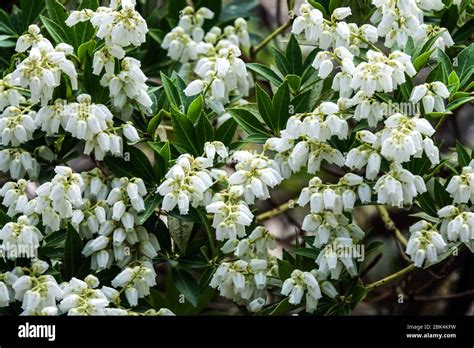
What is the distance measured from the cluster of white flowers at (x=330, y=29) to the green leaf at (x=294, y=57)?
0.28 meters

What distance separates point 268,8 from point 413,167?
3008 mm

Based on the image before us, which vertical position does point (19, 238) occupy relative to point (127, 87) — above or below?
below

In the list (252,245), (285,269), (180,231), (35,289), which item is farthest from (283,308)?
(35,289)

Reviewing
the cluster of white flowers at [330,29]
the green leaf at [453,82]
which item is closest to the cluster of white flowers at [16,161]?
the cluster of white flowers at [330,29]

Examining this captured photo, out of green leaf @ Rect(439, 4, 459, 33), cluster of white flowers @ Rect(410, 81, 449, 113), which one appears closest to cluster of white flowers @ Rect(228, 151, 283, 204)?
cluster of white flowers @ Rect(410, 81, 449, 113)

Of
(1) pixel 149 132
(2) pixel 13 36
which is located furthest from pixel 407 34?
(2) pixel 13 36

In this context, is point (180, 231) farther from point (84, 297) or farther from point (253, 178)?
point (84, 297)

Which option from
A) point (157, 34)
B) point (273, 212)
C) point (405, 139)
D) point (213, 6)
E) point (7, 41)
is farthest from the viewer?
point (273, 212)

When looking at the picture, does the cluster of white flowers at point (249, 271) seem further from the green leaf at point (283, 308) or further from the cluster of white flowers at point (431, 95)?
the cluster of white flowers at point (431, 95)

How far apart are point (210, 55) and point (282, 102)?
2.24ft

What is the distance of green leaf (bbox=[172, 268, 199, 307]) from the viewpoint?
380 cm

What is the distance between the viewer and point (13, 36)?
431 cm

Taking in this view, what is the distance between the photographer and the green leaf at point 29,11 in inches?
172

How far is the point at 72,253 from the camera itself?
12.1ft
